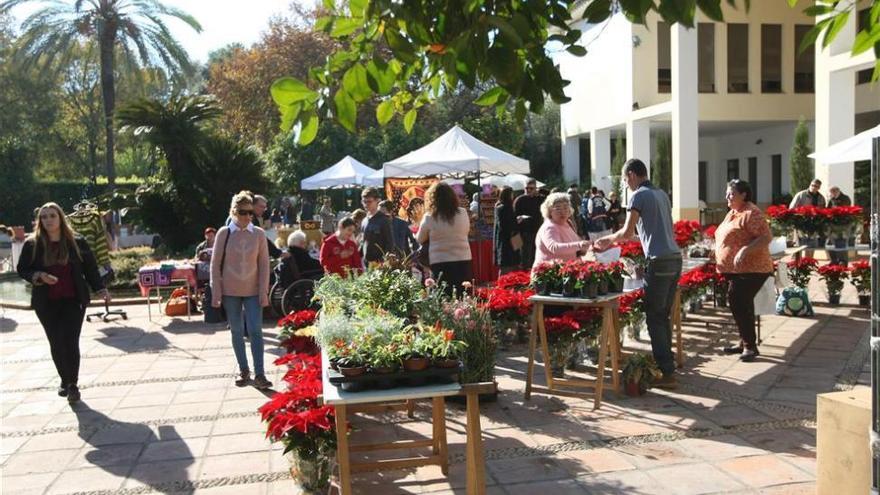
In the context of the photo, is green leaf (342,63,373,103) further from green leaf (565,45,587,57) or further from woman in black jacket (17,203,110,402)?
woman in black jacket (17,203,110,402)

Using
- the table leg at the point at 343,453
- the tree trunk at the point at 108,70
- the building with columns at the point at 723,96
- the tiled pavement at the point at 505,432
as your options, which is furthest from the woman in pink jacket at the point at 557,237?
the tree trunk at the point at 108,70

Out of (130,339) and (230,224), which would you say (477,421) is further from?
(130,339)

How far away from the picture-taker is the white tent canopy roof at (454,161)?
11.4 meters

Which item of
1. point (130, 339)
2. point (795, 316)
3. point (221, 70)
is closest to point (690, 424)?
point (795, 316)

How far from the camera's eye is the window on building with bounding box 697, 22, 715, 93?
72.1 ft

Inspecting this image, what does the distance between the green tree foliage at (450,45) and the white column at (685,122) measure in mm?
17272

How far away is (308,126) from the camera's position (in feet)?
7.09

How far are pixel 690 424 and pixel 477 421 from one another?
2.08 m

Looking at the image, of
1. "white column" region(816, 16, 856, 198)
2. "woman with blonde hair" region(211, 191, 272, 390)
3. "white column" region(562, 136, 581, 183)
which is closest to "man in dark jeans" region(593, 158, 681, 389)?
"woman with blonde hair" region(211, 191, 272, 390)

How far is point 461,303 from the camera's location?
5.14 meters

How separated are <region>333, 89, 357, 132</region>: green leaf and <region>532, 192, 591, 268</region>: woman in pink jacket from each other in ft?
12.7

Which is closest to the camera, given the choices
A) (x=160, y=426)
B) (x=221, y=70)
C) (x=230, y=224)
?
(x=160, y=426)

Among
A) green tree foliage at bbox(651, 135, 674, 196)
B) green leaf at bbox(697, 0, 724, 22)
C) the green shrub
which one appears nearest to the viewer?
green leaf at bbox(697, 0, 724, 22)

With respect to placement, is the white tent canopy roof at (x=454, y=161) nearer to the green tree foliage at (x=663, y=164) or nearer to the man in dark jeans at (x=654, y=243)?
the man in dark jeans at (x=654, y=243)
